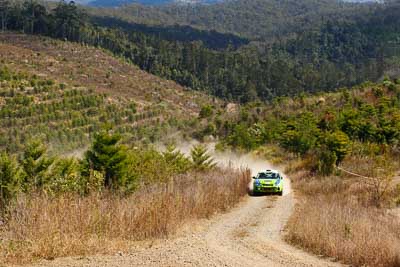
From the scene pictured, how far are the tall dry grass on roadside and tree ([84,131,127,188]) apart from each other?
16.4 m

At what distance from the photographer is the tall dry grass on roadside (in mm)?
6777

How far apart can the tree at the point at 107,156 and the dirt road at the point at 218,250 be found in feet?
48.0

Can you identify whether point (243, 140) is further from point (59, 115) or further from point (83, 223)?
point (83, 223)

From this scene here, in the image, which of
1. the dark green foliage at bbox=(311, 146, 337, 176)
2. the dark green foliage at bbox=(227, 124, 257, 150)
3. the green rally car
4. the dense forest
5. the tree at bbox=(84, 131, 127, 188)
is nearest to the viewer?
the green rally car

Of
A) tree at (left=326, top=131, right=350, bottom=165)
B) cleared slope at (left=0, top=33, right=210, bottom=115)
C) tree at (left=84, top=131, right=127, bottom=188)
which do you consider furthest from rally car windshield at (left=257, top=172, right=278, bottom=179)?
cleared slope at (left=0, top=33, right=210, bottom=115)

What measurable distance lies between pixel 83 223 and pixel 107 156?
756 inches

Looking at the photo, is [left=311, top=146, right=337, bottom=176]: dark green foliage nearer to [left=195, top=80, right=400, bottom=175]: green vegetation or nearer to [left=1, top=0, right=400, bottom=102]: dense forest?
[left=195, top=80, right=400, bottom=175]: green vegetation

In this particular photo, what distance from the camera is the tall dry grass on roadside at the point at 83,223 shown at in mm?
6777

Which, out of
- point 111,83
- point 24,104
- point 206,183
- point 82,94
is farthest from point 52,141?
point 206,183

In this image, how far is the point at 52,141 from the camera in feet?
189

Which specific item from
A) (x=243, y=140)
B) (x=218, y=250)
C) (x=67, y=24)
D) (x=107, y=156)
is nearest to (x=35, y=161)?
(x=107, y=156)

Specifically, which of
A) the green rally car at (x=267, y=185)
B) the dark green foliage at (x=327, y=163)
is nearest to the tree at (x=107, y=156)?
the green rally car at (x=267, y=185)

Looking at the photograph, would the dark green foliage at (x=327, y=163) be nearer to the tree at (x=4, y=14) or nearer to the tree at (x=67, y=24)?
the tree at (x=67, y=24)

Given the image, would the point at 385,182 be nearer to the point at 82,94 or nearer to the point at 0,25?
the point at 82,94
